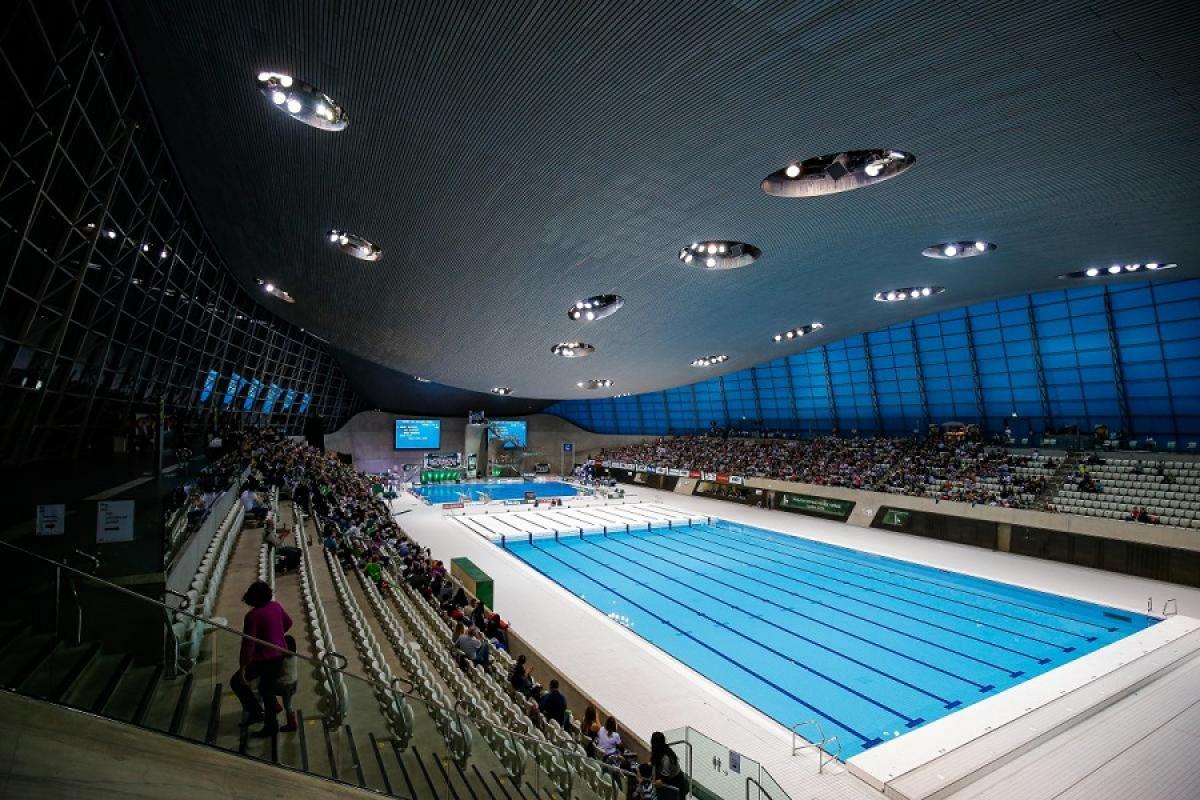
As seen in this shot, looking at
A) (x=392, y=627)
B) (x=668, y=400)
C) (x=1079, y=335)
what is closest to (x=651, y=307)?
(x=392, y=627)

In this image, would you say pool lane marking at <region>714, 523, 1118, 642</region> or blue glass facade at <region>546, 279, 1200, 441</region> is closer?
pool lane marking at <region>714, 523, 1118, 642</region>

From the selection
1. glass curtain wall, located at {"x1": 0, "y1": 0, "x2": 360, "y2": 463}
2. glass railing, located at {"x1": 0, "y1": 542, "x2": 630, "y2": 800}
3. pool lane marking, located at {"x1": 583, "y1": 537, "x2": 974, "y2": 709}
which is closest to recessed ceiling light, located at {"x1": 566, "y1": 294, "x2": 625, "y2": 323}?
pool lane marking, located at {"x1": 583, "y1": 537, "x2": 974, "y2": 709}

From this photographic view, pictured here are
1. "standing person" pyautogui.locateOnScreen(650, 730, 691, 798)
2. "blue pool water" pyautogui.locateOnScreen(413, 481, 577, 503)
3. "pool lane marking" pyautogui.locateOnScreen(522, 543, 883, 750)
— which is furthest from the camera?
"blue pool water" pyautogui.locateOnScreen(413, 481, 577, 503)

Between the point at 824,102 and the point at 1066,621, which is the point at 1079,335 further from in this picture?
the point at 824,102

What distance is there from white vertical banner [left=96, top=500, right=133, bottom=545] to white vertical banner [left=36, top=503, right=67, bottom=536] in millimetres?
437

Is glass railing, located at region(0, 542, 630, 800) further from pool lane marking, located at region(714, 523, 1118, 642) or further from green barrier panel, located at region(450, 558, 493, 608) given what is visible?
pool lane marking, located at region(714, 523, 1118, 642)

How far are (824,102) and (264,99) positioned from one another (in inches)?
270

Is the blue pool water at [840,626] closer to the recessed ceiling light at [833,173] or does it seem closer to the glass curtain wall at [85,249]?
the recessed ceiling light at [833,173]

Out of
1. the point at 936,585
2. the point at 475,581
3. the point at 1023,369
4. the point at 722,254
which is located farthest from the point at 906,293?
the point at 475,581

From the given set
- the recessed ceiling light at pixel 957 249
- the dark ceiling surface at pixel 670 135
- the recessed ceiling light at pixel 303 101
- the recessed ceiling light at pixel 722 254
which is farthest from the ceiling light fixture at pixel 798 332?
the recessed ceiling light at pixel 303 101

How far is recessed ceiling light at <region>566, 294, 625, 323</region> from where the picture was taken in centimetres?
1684

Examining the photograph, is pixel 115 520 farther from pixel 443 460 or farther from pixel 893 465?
pixel 443 460

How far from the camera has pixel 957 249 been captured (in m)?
12.8

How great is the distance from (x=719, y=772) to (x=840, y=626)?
888 cm
